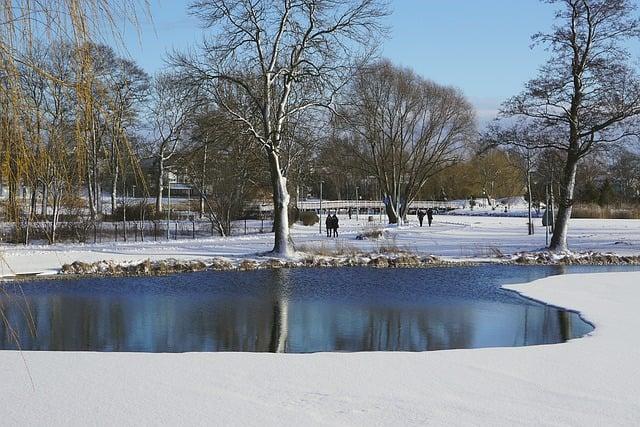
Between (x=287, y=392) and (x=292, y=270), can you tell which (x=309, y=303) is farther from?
(x=287, y=392)

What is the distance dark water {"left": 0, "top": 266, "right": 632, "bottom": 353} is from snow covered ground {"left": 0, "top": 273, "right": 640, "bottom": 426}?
1.56m

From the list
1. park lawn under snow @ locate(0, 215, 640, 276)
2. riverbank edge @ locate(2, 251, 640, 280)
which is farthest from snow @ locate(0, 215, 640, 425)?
park lawn under snow @ locate(0, 215, 640, 276)

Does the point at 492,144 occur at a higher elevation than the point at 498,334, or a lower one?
higher

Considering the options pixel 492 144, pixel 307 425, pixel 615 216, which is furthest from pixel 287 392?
pixel 615 216

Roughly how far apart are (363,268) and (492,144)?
7624mm

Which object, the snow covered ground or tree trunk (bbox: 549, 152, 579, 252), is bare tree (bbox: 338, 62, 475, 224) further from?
the snow covered ground

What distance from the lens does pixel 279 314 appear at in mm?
13500

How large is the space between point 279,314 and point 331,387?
6.67 m

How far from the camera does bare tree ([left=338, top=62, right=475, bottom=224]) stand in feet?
151

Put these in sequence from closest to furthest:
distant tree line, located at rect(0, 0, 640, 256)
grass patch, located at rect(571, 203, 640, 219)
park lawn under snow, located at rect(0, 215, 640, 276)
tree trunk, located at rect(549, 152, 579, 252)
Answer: distant tree line, located at rect(0, 0, 640, 256) → park lawn under snow, located at rect(0, 215, 640, 276) → tree trunk, located at rect(549, 152, 579, 252) → grass patch, located at rect(571, 203, 640, 219)

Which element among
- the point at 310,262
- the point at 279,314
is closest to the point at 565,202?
the point at 310,262

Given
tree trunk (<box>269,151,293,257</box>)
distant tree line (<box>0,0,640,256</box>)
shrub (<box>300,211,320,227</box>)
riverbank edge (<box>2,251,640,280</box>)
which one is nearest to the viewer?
distant tree line (<box>0,0,640,256</box>)

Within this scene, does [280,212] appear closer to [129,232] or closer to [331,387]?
[129,232]

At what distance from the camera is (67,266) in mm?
19750
